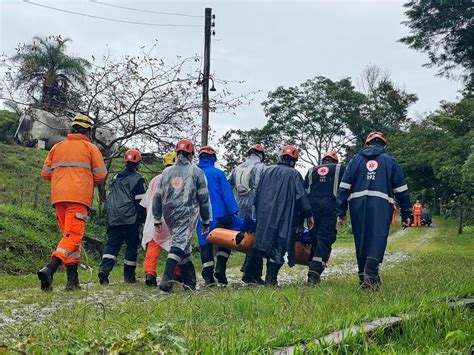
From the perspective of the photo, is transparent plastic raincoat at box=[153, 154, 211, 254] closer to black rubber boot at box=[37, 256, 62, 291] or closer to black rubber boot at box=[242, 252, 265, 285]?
black rubber boot at box=[242, 252, 265, 285]

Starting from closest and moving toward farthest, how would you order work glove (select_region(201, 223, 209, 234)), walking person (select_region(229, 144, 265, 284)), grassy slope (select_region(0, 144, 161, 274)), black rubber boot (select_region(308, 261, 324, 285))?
1. black rubber boot (select_region(308, 261, 324, 285))
2. work glove (select_region(201, 223, 209, 234))
3. walking person (select_region(229, 144, 265, 284))
4. grassy slope (select_region(0, 144, 161, 274))

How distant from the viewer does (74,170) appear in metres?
7.96

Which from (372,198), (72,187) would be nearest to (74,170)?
(72,187)

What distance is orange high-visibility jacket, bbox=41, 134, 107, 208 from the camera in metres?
7.81

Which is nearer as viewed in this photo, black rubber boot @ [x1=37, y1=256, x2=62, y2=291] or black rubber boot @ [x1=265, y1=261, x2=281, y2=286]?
black rubber boot @ [x1=37, y1=256, x2=62, y2=291]

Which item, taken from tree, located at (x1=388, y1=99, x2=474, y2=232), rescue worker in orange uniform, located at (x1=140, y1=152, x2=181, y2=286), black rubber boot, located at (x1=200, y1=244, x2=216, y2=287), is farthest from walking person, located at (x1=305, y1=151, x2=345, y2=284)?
tree, located at (x1=388, y1=99, x2=474, y2=232)

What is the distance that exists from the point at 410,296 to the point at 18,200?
11.5 m

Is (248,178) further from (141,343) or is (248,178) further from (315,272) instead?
(141,343)

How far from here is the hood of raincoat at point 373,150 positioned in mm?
7559

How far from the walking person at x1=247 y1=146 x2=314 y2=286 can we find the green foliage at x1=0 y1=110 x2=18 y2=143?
1991cm

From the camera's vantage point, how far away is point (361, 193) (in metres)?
7.45

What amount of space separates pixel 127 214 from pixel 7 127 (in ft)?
65.9

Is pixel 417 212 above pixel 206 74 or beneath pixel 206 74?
beneath

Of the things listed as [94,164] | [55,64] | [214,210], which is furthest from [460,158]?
[94,164]
